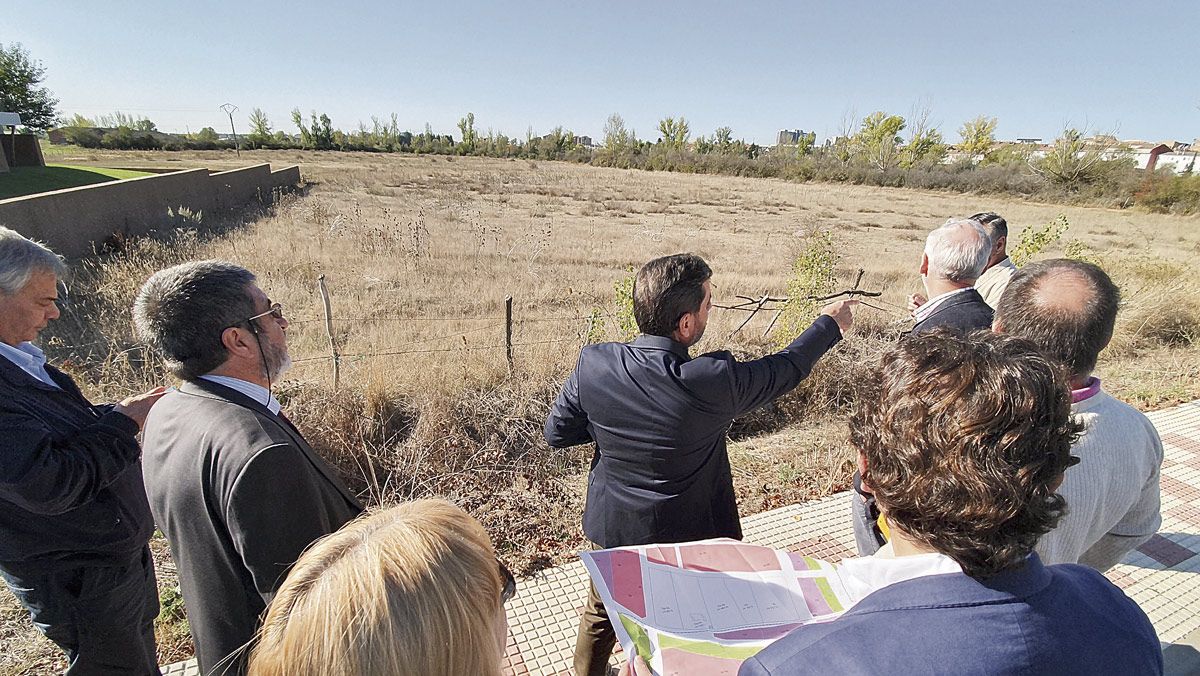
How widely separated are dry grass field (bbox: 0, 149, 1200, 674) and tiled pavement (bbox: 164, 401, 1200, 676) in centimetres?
27

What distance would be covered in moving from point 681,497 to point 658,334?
64cm

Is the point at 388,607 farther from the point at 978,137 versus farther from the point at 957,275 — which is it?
the point at 978,137

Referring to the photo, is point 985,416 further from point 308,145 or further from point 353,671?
point 308,145

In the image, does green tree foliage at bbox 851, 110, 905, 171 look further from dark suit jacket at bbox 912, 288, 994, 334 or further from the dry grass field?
dark suit jacket at bbox 912, 288, 994, 334

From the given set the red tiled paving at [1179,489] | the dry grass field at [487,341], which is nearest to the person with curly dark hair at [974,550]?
the dry grass field at [487,341]

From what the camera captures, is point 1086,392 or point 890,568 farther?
point 1086,392

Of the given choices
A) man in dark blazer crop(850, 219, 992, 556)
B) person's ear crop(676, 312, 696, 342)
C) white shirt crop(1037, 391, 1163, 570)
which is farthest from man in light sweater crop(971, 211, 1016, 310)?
person's ear crop(676, 312, 696, 342)

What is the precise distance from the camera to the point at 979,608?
861mm

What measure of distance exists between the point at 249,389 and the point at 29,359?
93 centimetres

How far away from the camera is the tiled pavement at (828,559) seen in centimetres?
265

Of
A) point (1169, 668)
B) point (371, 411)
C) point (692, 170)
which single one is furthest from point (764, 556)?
point (692, 170)

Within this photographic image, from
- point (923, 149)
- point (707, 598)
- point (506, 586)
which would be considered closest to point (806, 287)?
point (707, 598)

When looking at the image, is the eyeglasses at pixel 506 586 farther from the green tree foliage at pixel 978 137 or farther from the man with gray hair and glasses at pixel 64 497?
the green tree foliage at pixel 978 137

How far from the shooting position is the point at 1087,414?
167 centimetres
